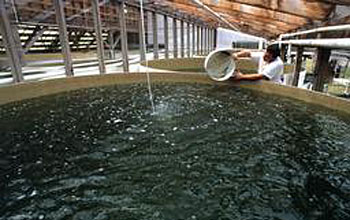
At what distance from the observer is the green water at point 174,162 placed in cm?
132

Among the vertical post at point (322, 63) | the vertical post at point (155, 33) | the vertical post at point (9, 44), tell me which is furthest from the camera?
the vertical post at point (155, 33)

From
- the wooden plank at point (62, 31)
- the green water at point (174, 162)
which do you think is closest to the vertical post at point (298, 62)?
the green water at point (174, 162)

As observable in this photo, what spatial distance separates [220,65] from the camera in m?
4.08

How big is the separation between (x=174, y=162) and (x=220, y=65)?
2678mm

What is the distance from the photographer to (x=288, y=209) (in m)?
1.31

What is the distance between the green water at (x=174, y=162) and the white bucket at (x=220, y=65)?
977 millimetres

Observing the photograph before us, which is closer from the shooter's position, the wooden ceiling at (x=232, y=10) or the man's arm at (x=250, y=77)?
the wooden ceiling at (x=232, y=10)

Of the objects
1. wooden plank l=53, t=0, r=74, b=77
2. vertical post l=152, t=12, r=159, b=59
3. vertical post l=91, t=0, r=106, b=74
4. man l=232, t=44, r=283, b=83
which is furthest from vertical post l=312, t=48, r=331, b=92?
vertical post l=152, t=12, r=159, b=59

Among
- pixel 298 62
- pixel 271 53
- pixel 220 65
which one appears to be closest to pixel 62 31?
pixel 220 65

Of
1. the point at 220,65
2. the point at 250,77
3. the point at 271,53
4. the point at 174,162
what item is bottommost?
the point at 174,162

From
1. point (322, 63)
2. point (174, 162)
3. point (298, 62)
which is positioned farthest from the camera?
point (298, 62)

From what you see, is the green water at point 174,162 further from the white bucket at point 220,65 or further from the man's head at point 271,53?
the white bucket at point 220,65

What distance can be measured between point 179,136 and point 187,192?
0.83 meters

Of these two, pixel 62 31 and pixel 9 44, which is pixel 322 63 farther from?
pixel 9 44
